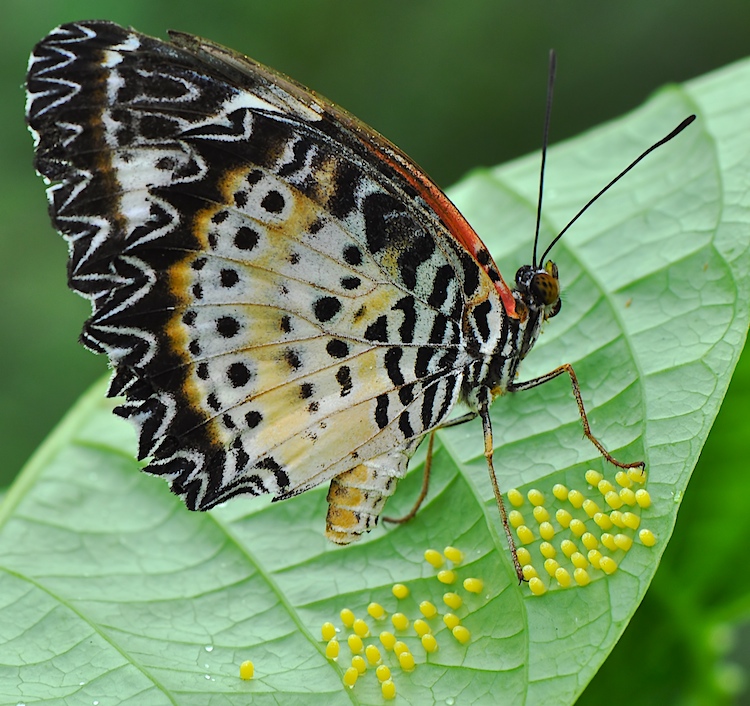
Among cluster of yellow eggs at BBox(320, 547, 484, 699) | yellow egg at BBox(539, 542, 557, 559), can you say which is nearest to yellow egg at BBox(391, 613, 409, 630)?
cluster of yellow eggs at BBox(320, 547, 484, 699)

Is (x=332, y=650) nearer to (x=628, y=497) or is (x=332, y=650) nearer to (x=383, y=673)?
(x=383, y=673)

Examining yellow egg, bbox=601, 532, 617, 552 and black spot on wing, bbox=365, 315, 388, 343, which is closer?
yellow egg, bbox=601, 532, 617, 552

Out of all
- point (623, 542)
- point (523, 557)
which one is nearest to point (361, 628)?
point (523, 557)

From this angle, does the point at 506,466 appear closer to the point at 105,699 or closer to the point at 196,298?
the point at 196,298

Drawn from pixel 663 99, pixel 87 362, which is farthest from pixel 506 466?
pixel 87 362

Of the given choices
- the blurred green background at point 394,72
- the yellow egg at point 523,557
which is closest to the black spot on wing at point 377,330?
the yellow egg at point 523,557

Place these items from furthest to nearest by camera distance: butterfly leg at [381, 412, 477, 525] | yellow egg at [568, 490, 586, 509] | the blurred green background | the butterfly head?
the blurred green background → butterfly leg at [381, 412, 477, 525] → the butterfly head → yellow egg at [568, 490, 586, 509]

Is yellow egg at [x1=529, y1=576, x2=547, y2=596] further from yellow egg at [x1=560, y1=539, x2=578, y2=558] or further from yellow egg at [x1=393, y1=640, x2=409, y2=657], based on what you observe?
yellow egg at [x1=393, y1=640, x2=409, y2=657]

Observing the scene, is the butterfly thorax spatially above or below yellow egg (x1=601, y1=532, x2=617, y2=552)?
above
